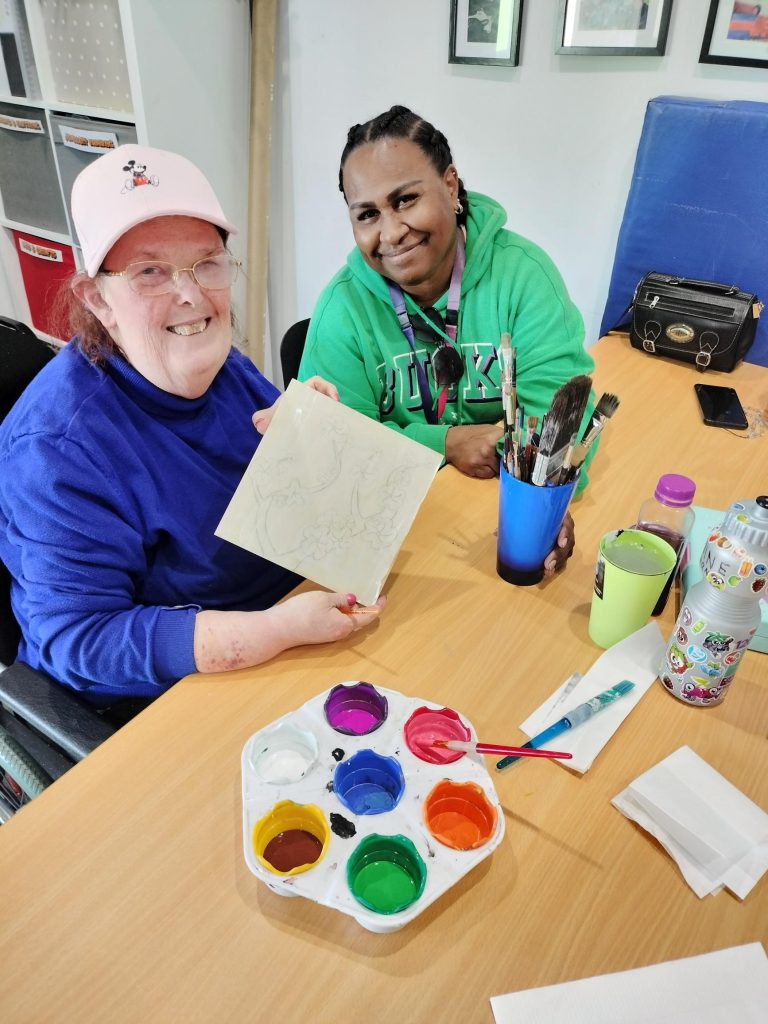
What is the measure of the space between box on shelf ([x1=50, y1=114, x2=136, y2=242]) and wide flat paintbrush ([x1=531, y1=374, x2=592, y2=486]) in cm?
203

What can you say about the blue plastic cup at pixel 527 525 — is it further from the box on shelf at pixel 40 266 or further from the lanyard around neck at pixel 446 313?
the box on shelf at pixel 40 266

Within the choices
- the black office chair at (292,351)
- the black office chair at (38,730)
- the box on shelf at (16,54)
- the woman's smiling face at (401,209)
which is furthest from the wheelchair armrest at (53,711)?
the box on shelf at (16,54)

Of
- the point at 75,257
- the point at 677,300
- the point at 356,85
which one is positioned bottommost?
the point at 75,257

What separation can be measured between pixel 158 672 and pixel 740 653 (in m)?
0.71

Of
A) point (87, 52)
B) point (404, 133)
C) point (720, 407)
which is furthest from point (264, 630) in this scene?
point (87, 52)

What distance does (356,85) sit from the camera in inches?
93.1

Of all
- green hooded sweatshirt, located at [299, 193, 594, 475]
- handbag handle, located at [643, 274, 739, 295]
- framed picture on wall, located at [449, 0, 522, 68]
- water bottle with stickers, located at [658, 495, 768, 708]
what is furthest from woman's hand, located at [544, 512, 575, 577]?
framed picture on wall, located at [449, 0, 522, 68]

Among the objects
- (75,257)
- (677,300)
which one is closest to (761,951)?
(677,300)

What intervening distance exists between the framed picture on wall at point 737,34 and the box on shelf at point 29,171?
2191 mm

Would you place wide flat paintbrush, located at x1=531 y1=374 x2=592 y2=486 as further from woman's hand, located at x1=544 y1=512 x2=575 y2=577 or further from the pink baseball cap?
the pink baseball cap

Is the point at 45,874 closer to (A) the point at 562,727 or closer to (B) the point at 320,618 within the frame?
(B) the point at 320,618

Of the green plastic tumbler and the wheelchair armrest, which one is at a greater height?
the green plastic tumbler

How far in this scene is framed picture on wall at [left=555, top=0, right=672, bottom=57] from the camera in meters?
1.79

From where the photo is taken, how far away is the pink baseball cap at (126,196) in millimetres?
917
